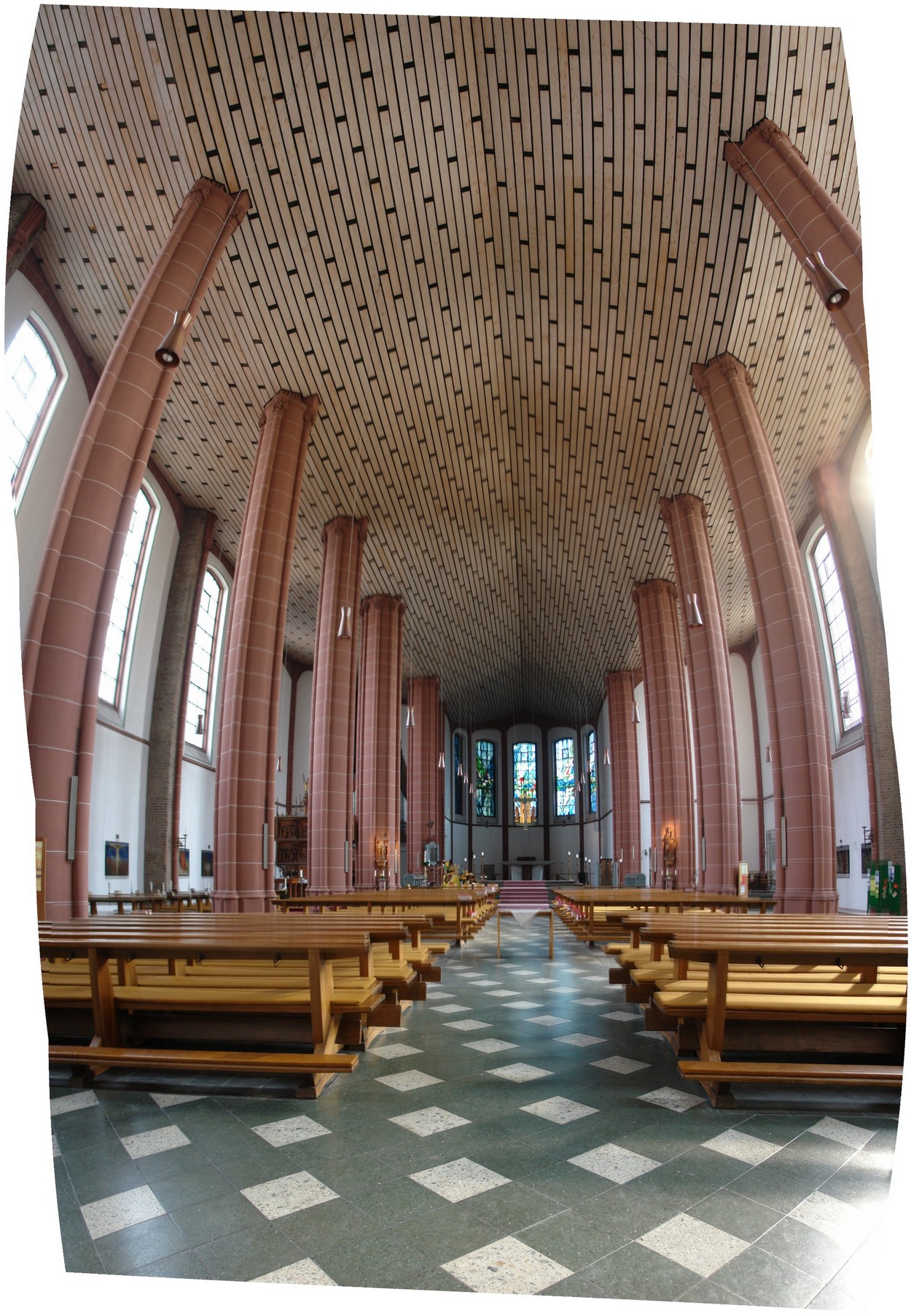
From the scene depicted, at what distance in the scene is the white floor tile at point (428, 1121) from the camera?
2955 mm

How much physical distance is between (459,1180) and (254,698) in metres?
8.91

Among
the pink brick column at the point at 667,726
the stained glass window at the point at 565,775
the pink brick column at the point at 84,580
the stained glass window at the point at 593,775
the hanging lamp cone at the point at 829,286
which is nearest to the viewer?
the hanging lamp cone at the point at 829,286

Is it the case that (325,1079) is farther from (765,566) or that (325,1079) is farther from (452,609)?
(452,609)

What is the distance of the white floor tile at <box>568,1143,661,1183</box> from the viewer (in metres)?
2.51

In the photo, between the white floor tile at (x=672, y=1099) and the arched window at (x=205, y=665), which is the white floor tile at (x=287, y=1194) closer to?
the white floor tile at (x=672, y=1099)

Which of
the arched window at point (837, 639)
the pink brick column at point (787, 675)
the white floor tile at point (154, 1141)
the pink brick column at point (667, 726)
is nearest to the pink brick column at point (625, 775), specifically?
the pink brick column at point (667, 726)

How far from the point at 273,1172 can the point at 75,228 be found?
462 inches

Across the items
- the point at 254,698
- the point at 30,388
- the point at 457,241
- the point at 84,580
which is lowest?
the point at 254,698

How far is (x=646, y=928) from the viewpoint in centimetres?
421

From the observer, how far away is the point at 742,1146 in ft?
9.09

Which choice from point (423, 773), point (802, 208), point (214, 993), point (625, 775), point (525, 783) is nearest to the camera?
point (214, 993)

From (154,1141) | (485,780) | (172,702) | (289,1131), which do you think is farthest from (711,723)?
(485,780)

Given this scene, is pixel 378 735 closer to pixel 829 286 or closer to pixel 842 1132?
pixel 829 286

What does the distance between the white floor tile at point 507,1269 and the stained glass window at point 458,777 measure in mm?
36318
